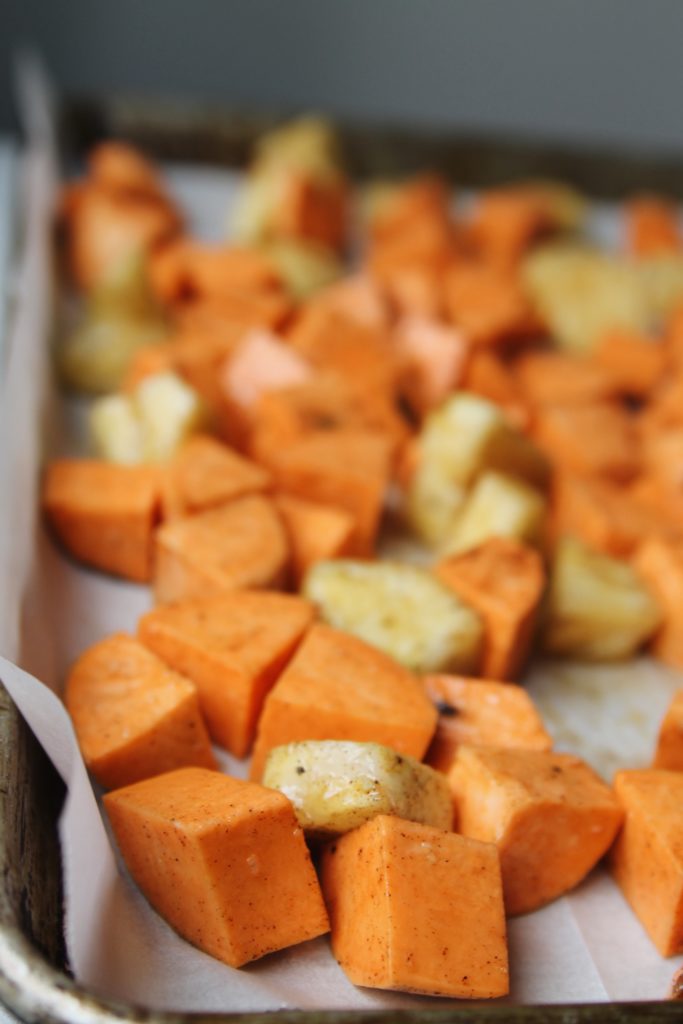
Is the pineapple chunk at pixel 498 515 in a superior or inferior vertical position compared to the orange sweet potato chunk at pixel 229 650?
superior

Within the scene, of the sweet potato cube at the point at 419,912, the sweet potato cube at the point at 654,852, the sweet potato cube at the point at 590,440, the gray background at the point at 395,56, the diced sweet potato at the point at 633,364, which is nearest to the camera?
the sweet potato cube at the point at 419,912

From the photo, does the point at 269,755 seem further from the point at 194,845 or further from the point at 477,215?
the point at 477,215

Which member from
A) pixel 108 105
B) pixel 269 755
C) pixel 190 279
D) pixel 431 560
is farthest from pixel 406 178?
pixel 269 755

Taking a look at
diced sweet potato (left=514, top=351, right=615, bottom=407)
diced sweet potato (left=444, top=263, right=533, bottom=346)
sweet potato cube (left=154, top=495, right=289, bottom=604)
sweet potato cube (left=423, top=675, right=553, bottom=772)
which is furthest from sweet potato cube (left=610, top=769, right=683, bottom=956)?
diced sweet potato (left=444, top=263, right=533, bottom=346)

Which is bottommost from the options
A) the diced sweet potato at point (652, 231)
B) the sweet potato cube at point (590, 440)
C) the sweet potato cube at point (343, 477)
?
the sweet potato cube at point (343, 477)

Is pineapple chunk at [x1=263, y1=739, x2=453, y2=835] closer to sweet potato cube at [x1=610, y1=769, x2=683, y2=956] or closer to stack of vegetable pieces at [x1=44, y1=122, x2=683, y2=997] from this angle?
stack of vegetable pieces at [x1=44, y1=122, x2=683, y2=997]

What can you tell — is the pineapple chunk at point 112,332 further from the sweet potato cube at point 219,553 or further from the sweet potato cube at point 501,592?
the sweet potato cube at point 501,592

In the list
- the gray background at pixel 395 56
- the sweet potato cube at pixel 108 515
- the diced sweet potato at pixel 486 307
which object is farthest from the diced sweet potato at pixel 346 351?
the gray background at pixel 395 56

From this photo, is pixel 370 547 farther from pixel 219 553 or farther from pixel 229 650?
pixel 229 650
